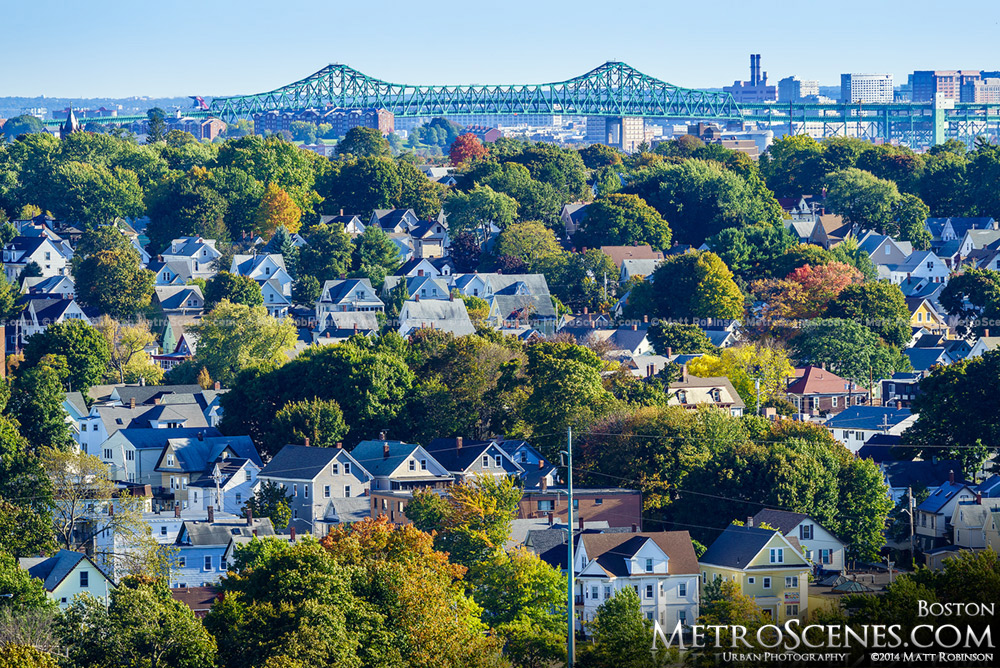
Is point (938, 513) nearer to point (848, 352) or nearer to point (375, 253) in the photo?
point (848, 352)

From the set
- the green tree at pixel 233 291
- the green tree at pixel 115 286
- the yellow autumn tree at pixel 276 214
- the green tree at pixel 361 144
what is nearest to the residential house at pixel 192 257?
the yellow autumn tree at pixel 276 214

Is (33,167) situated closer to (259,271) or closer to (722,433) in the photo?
(259,271)

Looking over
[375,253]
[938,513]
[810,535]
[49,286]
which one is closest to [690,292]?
[375,253]

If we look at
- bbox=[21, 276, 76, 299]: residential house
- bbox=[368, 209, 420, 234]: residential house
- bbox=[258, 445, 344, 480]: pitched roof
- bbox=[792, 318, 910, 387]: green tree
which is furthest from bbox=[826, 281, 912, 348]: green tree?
bbox=[21, 276, 76, 299]: residential house

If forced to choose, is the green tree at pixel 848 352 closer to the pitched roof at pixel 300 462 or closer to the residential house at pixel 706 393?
the residential house at pixel 706 393

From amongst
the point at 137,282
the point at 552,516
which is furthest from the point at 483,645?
the point at 137,282

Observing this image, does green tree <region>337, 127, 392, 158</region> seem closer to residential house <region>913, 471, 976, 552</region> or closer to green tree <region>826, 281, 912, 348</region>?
green tree <region>826, 281, 912, 348</region>
